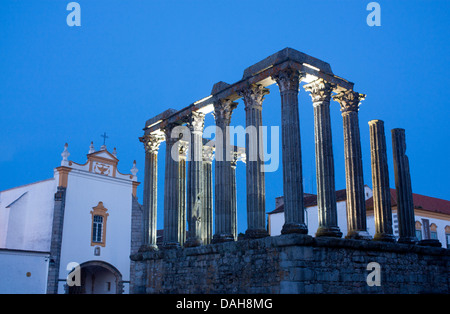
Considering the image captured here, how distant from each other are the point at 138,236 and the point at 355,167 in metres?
20.9

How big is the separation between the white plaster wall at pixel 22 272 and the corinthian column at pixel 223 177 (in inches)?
568

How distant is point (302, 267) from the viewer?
14.1m

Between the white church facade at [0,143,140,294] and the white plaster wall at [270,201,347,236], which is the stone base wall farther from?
the white plaster wall at [270,201,347,236]

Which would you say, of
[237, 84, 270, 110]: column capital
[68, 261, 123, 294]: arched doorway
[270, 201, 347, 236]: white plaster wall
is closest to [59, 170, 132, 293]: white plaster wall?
[68, 261, 123, 294]: arched doorway

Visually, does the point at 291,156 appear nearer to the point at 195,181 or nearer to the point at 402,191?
the point at 195,181

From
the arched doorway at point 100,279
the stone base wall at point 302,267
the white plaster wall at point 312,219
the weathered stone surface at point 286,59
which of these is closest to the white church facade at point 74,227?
the arched doorway at point 100,279

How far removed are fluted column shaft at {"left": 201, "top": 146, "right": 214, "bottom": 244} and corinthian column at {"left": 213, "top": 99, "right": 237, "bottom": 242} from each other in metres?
2.58

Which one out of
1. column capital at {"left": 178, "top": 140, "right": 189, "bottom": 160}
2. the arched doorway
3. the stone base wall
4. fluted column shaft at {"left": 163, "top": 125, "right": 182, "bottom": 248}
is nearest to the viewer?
the stone base wall

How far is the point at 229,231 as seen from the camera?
58.7 ft

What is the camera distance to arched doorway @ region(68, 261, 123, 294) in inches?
1291

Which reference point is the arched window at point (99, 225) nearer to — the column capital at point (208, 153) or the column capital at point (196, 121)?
the column capital at point (208, 153)

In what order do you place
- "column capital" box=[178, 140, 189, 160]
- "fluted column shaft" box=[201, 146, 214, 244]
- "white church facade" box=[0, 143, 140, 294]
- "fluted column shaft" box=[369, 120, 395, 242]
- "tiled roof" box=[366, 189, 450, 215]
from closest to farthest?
"fluted column shaft" box=[369, 120, 395, 242] < "fluted column shaft" box=[201, 146, 214, 244] < "column capital" box=[178, 140, 189, 160] < "white church facade" box=[0, 143, 140, 294] < "tiled roof" box=[366, 189, 450, 215]
